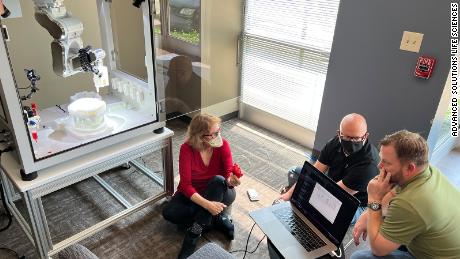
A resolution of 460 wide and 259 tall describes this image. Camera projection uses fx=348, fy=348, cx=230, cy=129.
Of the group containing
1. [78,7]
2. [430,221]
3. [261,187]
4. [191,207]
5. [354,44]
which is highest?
[78,7]

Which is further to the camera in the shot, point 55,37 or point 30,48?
point 30,48

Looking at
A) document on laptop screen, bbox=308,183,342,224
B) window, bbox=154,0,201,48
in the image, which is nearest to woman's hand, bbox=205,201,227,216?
document on laptop screen, bbox=308,183,342,224

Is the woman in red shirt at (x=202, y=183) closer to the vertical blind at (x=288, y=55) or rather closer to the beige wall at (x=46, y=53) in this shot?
the beige wall at (x=46, y=53)

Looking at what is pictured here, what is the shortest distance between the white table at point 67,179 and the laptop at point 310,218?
79 cm

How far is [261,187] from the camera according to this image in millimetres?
2639

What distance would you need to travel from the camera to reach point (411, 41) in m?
2.09

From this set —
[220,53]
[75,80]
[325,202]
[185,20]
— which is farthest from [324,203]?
[185,20]

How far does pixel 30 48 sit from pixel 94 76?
1.98 ft

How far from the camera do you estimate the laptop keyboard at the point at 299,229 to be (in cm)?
160

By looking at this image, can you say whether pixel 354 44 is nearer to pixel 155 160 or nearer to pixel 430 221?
pixel 430 221

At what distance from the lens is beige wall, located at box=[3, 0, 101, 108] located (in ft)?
7.09

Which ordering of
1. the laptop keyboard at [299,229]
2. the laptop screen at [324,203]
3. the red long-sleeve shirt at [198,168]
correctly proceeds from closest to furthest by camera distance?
the laptop screen at [324,203], the laptop keyboard at [299,229], the red long-sleeve shirt at [198,168]

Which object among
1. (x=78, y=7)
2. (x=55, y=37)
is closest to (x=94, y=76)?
(x=55, y=37)

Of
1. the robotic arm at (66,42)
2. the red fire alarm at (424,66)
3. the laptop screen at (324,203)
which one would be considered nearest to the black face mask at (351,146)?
the laptop screen at (324,203)
